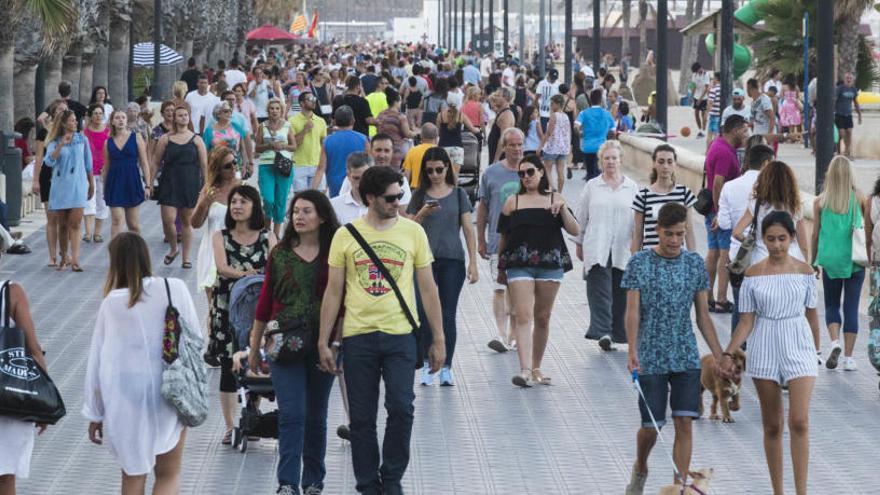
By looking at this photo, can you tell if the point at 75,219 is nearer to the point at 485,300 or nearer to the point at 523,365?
the point at 485,300

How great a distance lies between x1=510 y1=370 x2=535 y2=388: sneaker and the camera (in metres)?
11.5

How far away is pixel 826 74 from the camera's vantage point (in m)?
16.2

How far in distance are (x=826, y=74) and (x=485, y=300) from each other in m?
3.66

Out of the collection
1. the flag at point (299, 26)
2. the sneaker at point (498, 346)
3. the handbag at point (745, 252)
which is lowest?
the sneaker at point (498, 346)

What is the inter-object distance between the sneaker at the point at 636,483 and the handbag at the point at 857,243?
3804mm

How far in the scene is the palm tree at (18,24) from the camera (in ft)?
70.9

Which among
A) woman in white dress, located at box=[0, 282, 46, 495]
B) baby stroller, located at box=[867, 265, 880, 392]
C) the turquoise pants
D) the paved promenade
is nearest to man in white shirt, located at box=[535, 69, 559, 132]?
the turquoise pants

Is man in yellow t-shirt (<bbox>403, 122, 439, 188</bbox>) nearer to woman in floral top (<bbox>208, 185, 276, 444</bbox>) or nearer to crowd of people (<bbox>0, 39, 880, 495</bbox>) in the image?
crowd of people (<bbox>0, 39, 880, 495</bbox>)

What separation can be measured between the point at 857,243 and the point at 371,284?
4.97 metres

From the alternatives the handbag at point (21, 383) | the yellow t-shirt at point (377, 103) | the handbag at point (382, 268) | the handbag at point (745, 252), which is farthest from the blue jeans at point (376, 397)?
the yellow t-shirt at point (377, 103)

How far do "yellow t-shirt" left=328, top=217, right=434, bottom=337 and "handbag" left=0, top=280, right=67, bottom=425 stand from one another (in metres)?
1.48

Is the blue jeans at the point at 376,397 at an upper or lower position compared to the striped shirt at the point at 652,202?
lower

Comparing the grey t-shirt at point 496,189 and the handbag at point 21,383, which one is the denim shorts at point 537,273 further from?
the handbag at point 21,383

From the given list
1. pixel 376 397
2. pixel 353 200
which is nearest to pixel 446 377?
pixel 353 200
